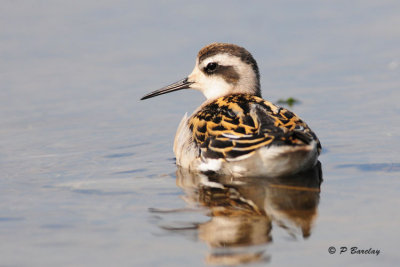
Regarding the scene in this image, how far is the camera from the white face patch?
Answer: 11875 millimetres

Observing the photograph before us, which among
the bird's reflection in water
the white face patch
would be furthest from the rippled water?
the white face patch

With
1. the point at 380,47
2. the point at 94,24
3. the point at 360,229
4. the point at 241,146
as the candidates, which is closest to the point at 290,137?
the point at 241,146

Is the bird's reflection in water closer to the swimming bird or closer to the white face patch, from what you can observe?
the swimming bird

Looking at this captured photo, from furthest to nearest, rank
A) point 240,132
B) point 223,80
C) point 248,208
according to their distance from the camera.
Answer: point 223,80 → point 240,132 → point 248,208

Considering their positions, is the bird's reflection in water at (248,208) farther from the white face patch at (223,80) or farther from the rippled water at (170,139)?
the white face patch at (223,80)

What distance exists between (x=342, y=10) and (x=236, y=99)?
7.16 metres

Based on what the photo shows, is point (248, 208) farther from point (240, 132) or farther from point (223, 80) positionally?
point (223, 80)

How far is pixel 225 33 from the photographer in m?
16.2

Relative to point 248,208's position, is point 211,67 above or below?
above

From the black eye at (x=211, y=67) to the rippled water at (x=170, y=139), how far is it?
121 cm

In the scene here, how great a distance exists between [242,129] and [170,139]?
2.83m

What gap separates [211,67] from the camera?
12.0 meters

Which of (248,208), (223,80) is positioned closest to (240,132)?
(248,208)

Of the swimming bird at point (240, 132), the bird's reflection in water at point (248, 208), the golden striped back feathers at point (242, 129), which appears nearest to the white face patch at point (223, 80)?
the swimming bird at point (240, 132)
